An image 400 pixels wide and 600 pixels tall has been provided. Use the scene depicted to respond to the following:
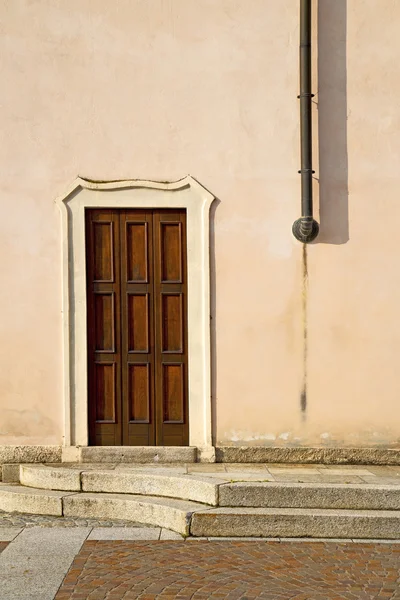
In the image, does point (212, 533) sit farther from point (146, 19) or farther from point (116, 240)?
point (146, 19)

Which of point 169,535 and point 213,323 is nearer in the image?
point 169,535

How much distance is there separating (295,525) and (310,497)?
0.34m

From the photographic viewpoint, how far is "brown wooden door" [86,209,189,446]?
8547 millimetres

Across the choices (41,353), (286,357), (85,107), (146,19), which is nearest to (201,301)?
(286,357)

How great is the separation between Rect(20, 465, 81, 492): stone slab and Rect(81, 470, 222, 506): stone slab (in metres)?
0.10

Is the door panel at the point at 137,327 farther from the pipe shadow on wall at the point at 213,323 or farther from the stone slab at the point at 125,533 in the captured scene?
the stone slab at the point at 125,533

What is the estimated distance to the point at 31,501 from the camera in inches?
298

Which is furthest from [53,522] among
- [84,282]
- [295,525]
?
[84,282]

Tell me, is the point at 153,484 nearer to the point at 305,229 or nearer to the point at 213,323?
the point at 213,323

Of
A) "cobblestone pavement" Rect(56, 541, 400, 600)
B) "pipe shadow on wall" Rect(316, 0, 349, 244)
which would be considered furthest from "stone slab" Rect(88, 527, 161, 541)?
"pipe shadow on wall" Rect(316, 0, 349, 244)

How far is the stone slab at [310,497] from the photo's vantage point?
23.4ft

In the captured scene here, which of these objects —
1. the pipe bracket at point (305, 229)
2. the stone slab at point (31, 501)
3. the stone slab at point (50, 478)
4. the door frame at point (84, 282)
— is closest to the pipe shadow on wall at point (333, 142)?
the pipe bracket at point (305, 229)

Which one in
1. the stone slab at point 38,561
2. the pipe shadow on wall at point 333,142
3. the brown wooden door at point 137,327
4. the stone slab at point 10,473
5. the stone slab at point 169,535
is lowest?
the stone slab at point 169,535

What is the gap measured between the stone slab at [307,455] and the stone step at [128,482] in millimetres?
926
